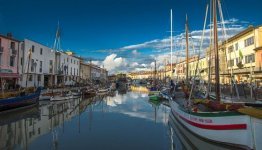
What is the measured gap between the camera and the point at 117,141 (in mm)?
17078

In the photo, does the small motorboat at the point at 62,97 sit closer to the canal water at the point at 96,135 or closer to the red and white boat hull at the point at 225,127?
the canal water at the point at 96,135

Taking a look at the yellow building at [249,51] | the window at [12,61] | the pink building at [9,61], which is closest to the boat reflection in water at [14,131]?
the pink building at [9,61]

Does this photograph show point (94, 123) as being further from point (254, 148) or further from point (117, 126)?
point (254, 148)

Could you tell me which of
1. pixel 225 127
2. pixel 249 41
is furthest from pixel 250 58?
A: pixel 225 127

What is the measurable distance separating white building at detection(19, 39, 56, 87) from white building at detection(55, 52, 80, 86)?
3.05 m

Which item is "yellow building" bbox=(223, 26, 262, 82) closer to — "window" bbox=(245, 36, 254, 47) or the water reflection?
"window" bbox=(245, 36, 254, 47)

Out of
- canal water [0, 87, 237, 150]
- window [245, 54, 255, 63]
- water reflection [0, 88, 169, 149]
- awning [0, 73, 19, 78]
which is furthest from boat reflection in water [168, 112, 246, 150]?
window [245, 54, 255, 63]

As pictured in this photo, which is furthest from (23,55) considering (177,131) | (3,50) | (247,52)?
(247,52)

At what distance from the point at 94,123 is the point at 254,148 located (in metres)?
16.2

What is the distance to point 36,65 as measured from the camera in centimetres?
5881

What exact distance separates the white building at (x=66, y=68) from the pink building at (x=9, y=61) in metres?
18.6

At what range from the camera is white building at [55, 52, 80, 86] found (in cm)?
7262

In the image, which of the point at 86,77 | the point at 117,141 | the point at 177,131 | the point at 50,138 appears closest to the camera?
the point at 117,141

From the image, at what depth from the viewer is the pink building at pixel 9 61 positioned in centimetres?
4530
